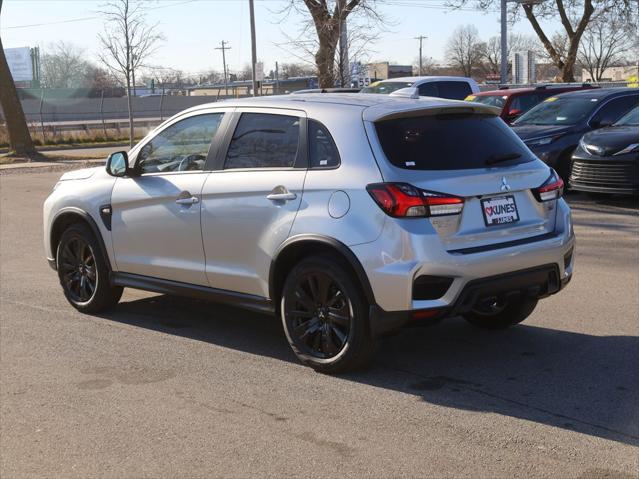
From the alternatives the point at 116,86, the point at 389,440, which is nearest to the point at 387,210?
the point at 389,440

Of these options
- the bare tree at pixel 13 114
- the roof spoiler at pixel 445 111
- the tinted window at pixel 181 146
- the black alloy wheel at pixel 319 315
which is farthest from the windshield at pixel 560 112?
the bare tree at pixel 13 114

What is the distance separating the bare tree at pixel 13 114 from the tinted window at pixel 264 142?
990 inches

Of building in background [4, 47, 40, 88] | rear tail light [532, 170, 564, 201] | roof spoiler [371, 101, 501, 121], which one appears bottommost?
rear tail light [532, 170, 564, 201]

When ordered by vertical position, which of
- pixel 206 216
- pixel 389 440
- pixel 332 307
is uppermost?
pixel 206 216

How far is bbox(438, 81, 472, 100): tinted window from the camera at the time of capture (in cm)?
2225

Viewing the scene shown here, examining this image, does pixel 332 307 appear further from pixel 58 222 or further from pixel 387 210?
pixel 58 222

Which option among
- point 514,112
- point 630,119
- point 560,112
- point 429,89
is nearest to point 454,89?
point 429,89

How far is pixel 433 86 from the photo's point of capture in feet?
72.3

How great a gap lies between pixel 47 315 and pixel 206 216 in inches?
86.3

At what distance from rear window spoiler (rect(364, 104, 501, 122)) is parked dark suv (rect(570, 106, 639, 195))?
7311 mm

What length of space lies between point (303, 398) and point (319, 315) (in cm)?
60

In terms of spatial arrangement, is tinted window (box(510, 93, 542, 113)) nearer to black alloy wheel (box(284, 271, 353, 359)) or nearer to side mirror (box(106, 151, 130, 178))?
side mirror (box(106, 151, 130, 178))

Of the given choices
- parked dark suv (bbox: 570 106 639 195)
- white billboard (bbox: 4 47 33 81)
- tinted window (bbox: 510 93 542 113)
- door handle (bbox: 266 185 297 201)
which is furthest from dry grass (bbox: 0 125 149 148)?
white billboard (bbox: 4 47 33 81)

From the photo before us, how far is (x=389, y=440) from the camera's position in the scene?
4.41 meters
